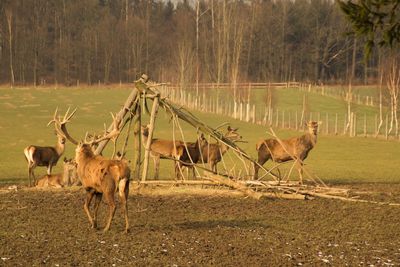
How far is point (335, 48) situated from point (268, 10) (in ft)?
33.1

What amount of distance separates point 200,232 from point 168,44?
91090 mm

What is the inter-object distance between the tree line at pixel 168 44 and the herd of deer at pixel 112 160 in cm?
5619

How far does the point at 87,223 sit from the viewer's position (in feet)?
42.4

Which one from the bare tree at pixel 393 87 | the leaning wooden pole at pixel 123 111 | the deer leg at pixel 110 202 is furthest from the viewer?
the bare tree at pixel 393 87

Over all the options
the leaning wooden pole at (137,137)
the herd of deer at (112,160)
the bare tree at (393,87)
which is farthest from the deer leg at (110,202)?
the bare tree at (393,87)

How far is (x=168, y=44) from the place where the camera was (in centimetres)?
10231

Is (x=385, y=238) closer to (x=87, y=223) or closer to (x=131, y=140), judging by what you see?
(x=87, y=223)

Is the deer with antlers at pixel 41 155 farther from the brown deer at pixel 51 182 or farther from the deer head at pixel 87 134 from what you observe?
the deer head at pixel 87 134

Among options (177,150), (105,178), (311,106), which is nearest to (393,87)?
(311,106)

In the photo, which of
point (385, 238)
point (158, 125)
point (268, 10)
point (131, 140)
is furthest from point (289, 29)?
point (385, 238)

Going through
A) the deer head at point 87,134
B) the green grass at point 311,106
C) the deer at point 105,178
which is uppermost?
the deer head at point 87,134

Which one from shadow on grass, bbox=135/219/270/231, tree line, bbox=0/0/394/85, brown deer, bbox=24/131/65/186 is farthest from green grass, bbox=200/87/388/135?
shadow on grass, bbox=135/219/270/231

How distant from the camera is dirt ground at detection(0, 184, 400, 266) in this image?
10.4 meters

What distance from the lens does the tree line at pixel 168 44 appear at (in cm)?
8675
